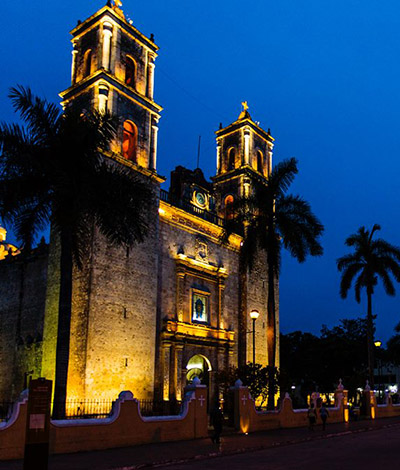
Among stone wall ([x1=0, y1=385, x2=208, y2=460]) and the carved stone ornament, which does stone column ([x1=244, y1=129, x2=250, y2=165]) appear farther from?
stone wall ([x1=0, y1=385, x2=208, y2=460])

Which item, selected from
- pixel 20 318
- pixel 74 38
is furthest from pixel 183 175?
pixel 20 318

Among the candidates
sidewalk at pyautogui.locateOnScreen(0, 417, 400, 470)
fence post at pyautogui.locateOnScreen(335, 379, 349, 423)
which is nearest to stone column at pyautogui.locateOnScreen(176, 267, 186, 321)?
fence post at pyautogui.locateOnScreen(335, 379, 349, 423)

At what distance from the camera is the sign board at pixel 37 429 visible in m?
9.10

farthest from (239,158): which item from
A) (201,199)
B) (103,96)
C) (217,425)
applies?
(217,425)

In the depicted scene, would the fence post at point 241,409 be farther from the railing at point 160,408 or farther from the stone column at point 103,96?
the stone column at point 103,96

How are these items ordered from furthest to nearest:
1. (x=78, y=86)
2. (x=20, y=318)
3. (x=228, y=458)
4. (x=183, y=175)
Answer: (x=183, y=175) → (x=20, y=318) → (x=78, y=86) → (x=228, y=458)

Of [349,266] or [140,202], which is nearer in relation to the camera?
[140,202]

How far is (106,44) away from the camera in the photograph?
30469mm

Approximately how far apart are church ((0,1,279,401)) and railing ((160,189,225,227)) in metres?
0.09

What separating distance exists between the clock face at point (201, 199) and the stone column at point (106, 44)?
10.3 metres

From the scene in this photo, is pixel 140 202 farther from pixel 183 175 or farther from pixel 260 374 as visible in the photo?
pixel 183 175

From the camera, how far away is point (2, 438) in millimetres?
13391

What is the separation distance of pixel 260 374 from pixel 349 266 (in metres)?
12.4

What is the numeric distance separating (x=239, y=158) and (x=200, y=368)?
54.3ft
